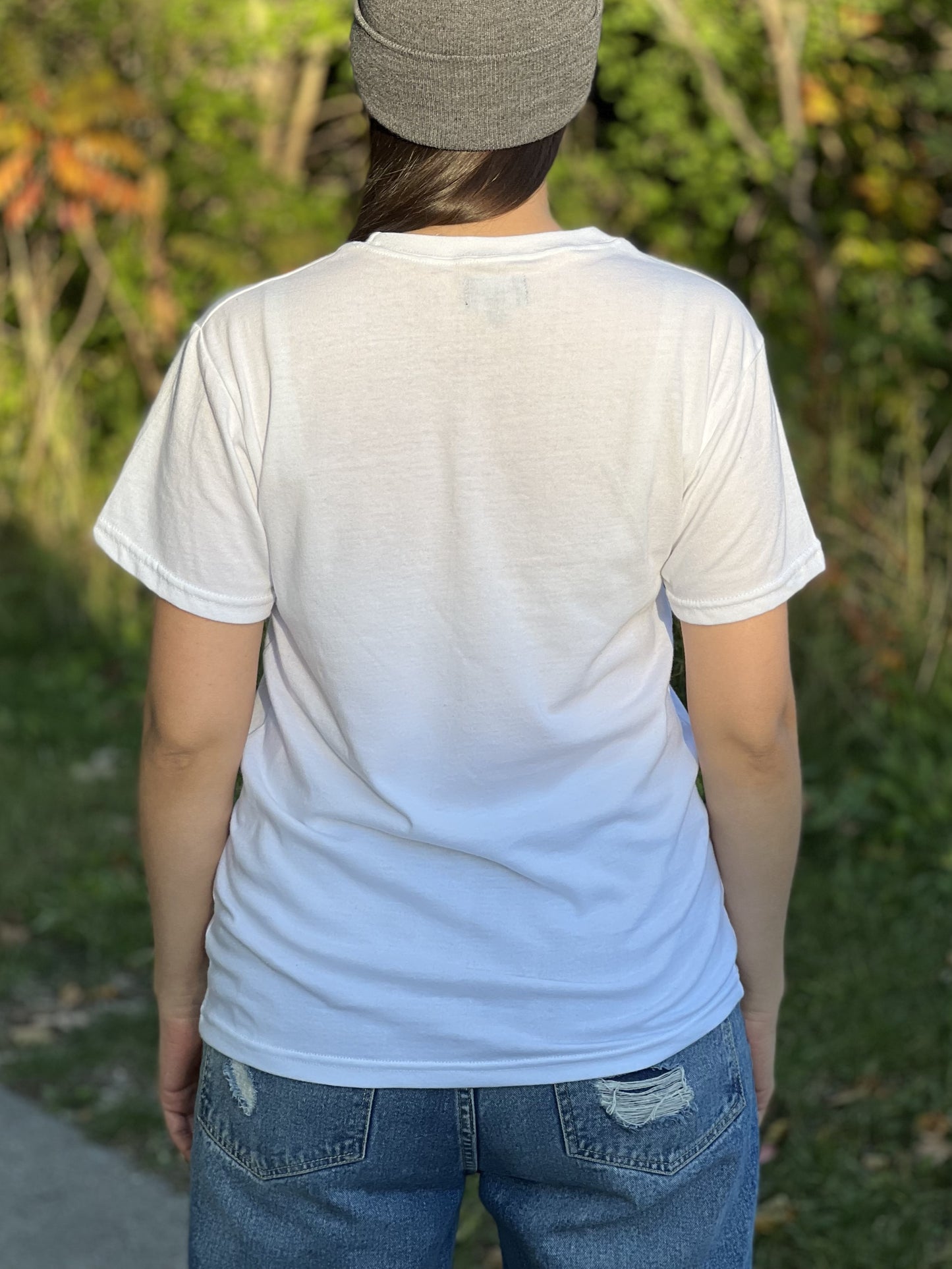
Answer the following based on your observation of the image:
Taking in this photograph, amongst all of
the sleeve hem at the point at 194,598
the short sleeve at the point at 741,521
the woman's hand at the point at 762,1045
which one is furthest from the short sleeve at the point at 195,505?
the woman's hand at the point at 762,1045

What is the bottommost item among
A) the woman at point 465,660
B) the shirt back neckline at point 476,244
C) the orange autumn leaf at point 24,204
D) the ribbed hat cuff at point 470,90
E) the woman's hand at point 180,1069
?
the orange autumn leaf at point 24,204

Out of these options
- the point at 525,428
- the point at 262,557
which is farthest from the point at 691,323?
the point at 262,557

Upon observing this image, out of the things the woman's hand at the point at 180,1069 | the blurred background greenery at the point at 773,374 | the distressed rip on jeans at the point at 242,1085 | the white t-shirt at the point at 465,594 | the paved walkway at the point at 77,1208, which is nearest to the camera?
the white t-shirt at the point at 465,594

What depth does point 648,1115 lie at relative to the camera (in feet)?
4.67

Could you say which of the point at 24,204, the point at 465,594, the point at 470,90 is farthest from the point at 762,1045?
the point at 24,204

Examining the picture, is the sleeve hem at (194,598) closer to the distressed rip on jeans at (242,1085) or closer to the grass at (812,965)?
the distressed rip on jeans at (242,1085)

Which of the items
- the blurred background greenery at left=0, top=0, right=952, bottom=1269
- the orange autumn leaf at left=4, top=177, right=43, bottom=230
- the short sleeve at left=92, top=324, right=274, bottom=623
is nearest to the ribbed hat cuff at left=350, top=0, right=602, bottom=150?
the short sleeve at left=92, top=324, right=274, bottom=623

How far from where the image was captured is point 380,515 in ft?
4.51

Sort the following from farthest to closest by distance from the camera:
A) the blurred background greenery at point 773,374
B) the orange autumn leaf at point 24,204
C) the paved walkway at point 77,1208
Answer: the orange autumn leaf at point 24,204 → the blurred background greenery at point 773,374 → the paved walkway at point 77,1208

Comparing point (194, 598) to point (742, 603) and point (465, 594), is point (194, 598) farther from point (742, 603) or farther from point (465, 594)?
point (742, 603)

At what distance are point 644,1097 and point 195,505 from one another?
0.69 metres

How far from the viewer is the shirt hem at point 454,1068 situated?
4.63ft

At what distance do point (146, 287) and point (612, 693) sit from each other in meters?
7.23

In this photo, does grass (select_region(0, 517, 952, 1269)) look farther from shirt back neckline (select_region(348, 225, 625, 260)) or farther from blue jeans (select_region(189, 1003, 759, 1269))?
shirt back neckline (select_region(348, 225, 625, 260))
